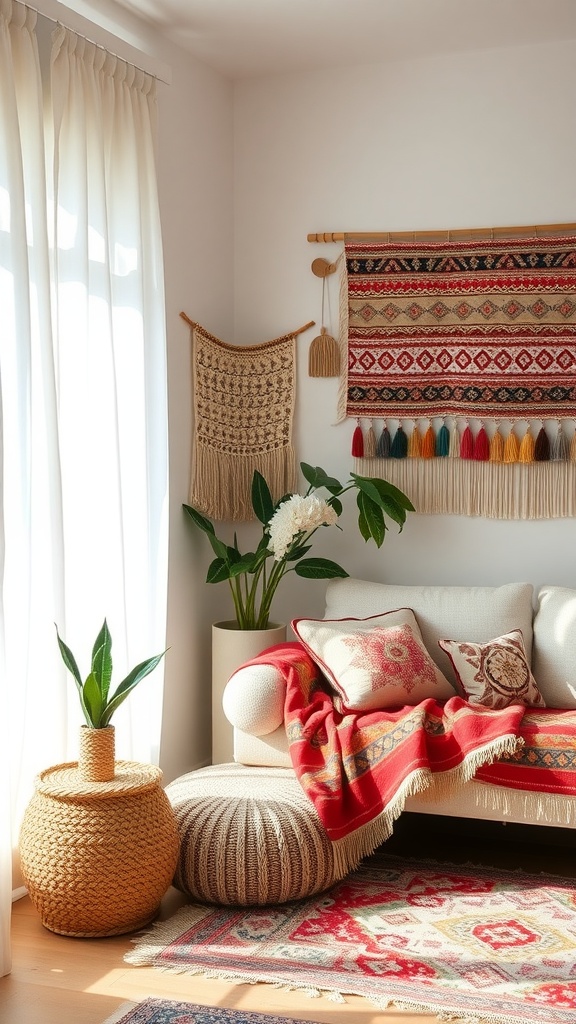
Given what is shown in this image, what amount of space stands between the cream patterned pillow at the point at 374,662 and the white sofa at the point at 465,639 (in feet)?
0.57

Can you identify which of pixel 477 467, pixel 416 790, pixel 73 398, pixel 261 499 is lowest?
pixel 416 790

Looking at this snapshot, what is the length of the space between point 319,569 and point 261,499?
A: 0.37 metres

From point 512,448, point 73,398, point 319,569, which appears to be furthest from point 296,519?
point 73,398

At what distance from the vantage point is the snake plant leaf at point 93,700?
283cm

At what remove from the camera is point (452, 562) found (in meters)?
4.21

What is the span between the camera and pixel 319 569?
4055 millimetres

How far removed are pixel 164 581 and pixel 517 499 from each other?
4.67ft

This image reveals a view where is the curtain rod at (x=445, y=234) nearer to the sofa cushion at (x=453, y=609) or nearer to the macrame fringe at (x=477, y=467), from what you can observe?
the macrame fringe at (x=477, y=467)

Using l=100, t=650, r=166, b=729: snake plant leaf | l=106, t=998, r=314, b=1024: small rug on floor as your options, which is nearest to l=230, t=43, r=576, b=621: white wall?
l=100, t=650, r=166, b=729: snake plant leaf

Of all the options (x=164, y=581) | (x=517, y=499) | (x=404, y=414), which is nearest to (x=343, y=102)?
(x=404, y=414)

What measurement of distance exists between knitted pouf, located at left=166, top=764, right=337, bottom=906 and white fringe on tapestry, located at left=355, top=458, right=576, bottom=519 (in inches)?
60.1

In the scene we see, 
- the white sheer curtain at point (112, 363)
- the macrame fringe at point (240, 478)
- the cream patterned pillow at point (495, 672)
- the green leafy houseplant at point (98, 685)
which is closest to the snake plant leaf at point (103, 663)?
the green leafy houseplant at point (98, 685)

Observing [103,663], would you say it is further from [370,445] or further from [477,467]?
[477,467]

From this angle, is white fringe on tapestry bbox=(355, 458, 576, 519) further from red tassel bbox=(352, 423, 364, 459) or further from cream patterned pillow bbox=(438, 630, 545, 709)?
cream patterned pillow bbox=(438, 630, 545, 709)
